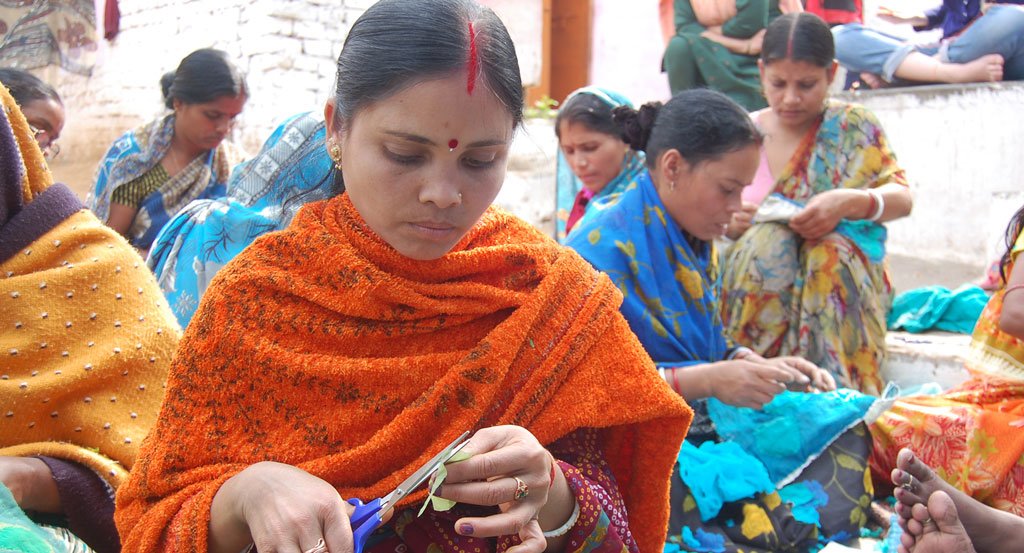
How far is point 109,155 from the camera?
4941mm

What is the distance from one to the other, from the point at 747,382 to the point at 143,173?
351 cm

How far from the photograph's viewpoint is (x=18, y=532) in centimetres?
164

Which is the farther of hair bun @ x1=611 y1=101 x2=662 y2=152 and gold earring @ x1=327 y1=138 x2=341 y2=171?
hair bun @ x1=611 y1=101 x2=662 y2=152

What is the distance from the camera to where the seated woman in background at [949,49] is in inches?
248

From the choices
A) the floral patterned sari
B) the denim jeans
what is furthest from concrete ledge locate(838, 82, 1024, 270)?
the floral patterned sari

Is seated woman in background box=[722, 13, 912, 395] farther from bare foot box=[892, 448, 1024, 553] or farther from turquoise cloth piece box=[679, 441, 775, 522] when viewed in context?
bare foot box=[892, 448, 1024, 553]

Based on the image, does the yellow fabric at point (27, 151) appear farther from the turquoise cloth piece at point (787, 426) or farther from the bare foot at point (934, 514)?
the turquoise cloth piece at point (787, 426)

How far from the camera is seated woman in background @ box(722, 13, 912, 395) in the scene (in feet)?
14.0

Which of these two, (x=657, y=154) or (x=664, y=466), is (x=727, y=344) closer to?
(x=657, y=154)

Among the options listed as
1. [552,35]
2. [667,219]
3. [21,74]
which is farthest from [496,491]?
[552,35]

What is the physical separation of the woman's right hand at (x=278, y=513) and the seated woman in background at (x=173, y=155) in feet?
11.8

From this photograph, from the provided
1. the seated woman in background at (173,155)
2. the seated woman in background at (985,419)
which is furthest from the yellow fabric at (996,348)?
the seated woman in background at (173,155)

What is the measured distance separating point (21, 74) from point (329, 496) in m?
4.03

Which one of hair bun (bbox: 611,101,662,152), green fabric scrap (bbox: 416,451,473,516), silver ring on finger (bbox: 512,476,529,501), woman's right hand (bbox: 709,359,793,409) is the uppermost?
hair bun (bbox: 611,101,662,152)
